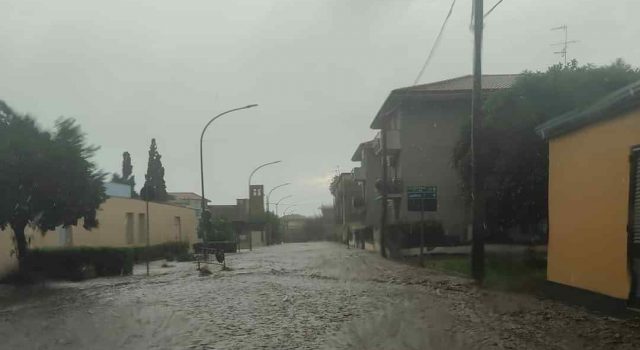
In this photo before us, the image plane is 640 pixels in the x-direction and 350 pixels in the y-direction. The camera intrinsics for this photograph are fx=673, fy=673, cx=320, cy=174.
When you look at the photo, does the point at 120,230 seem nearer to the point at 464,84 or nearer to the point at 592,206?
the point at 464,84

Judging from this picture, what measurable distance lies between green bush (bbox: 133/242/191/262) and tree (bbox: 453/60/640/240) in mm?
19634

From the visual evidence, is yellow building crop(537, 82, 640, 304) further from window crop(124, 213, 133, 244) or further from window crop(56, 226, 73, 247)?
window crop(124, 213, 133, 244)

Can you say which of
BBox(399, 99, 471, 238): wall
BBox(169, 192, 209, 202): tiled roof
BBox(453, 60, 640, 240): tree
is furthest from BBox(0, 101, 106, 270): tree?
BBox(169, 192, 209, 202): tiled roof

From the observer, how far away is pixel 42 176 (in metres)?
18.2

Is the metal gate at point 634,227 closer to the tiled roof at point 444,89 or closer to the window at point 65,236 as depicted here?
the window at point 65,236

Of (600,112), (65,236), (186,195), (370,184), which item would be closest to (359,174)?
(370,184)

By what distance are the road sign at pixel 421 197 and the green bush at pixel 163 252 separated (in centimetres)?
1632

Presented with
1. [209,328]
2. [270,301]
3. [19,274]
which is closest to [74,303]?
[270,301]

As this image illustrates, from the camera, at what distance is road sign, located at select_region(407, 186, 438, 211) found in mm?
23781

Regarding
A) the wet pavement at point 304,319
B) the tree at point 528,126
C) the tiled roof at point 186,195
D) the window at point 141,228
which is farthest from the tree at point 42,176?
the tiled roof at point 186,195

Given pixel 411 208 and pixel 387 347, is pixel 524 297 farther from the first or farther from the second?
pixel 411 208

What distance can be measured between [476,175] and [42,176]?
1152cm

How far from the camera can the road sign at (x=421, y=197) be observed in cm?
2378

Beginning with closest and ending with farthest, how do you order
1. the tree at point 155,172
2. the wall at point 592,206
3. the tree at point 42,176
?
the wall at point 592,206, the tree at point 42,176, the tree at point 155,172
